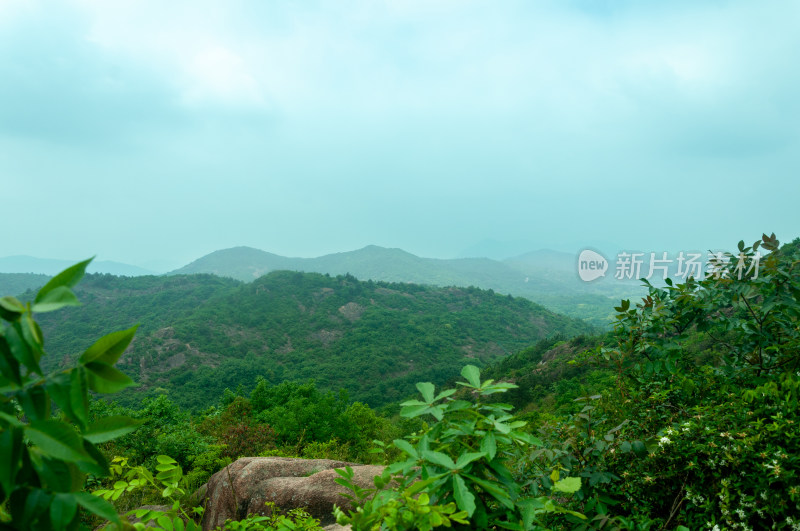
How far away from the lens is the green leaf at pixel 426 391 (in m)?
A: 1.45

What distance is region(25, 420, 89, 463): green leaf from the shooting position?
2.53 ft

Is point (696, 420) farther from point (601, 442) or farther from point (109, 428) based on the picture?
point (109, 428)

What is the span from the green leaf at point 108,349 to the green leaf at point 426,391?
0.86 meters

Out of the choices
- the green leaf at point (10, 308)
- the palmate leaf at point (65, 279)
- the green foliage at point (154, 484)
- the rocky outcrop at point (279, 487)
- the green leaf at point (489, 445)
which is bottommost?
the rocky outcrop at point (279, 487)

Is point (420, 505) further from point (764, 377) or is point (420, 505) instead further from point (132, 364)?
point (132, 364)

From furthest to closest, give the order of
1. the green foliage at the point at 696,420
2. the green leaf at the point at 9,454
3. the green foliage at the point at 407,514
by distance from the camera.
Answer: the green foliage at the point at 696,420, the green foliage at the point at 407,514, the green leaf at the point at 9,454

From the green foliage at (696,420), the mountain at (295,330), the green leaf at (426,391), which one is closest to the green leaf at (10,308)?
the green leaf at (426,391)

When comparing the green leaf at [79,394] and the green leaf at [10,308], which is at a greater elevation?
the green leaf at [10,308]

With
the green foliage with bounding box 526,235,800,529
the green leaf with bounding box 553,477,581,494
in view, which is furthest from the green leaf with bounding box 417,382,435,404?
the green foliage with bounding box 526,235,800,529

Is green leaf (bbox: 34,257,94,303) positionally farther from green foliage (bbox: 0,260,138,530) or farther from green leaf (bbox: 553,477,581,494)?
green leaf (bbox: 553,477,581,494)

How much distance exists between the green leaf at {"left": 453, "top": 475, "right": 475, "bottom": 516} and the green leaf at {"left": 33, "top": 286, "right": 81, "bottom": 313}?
3.26 feet

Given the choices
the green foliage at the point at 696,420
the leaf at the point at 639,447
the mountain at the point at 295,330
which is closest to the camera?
the green foliage at the point at 696,420

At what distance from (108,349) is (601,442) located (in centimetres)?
201

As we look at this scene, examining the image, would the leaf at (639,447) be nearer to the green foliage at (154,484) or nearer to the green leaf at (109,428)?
the green foliage at (154,484)
